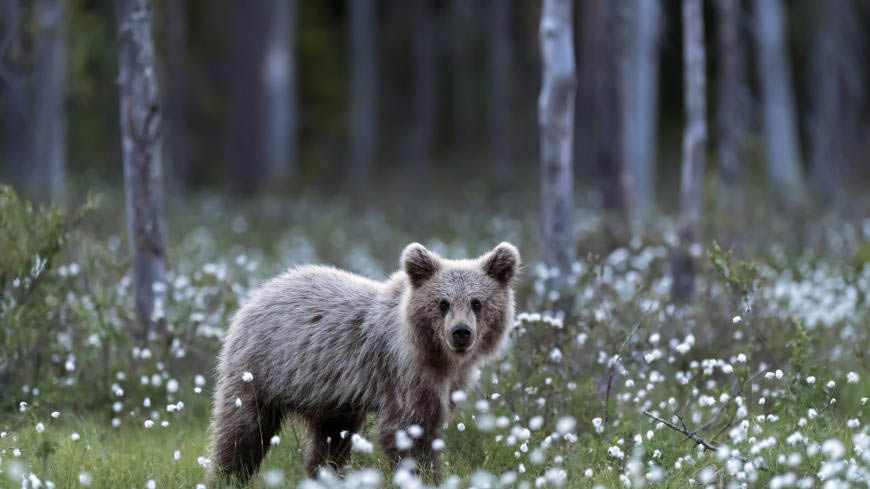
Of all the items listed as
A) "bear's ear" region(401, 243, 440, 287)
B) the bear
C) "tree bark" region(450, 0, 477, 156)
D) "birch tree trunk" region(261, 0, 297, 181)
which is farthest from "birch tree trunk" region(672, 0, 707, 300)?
"tree bark" region(450, 0, 477, 156)

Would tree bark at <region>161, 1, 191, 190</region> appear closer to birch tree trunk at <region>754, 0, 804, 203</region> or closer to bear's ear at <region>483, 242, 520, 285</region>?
birch tree trunk at <region>754, 0, 804, 203</region>

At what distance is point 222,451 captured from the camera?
5773 mm

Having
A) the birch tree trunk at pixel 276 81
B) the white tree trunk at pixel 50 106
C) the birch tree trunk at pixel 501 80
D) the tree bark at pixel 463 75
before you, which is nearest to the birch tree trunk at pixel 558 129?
the white tree trunk at pixel 50 106

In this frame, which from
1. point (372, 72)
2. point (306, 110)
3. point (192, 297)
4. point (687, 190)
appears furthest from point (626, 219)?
point (306, 110)

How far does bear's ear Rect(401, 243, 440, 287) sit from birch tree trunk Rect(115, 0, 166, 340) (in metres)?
3.05

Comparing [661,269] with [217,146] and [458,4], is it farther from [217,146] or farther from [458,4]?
[217,146]

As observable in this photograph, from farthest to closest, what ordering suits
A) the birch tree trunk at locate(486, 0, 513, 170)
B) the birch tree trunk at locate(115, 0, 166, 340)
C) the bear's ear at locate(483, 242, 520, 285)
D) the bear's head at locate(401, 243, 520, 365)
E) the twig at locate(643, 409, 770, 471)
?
the birch tree trunk at locate(486, 0, 513, 170)
the birch tree trunk at locate(115, 0, 166, 340)
the bear's ear at locate(483, 242, 520, 285)
the bear's head at locate(401, 243, 520, 365)
the twig at locate(643, 409, 770, 471)

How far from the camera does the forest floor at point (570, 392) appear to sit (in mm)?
5219

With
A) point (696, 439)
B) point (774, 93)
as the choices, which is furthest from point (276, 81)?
point (696, 439)

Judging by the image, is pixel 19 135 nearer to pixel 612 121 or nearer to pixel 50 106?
pixel 50 106

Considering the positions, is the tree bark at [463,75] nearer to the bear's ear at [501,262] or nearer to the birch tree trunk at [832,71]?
the birch tree trunk at [832,71]

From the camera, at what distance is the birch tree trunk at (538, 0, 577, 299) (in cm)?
895

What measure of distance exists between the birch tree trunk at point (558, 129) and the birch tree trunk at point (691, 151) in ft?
6.89

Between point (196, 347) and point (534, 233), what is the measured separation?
9.91 m
